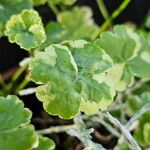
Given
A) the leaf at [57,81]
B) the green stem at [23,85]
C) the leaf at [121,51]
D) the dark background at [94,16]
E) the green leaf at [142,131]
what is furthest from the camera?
the dark background at [94,16]

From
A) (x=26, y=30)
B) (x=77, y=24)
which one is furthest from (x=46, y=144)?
(x=77, y=24)

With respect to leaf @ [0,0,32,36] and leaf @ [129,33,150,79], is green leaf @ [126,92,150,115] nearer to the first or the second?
leaf @ [129,33,150,79]

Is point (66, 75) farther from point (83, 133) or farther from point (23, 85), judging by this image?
point (23, 85)

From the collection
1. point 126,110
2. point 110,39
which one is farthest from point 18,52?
point 110,39

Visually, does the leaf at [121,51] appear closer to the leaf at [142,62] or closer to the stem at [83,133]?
the leaf at [142,62]

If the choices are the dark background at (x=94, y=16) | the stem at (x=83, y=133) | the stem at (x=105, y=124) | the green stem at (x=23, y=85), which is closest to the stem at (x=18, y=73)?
the green stem at (x=23, y=85)

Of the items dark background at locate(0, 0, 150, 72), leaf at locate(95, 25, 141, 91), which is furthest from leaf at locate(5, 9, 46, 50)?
dark background at locate(0, 0, 150, 72)

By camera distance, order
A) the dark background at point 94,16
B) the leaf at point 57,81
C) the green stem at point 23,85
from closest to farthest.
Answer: the leaf at point 57,81 → the green stem at point 23,85 → the dark background at point 94,16
